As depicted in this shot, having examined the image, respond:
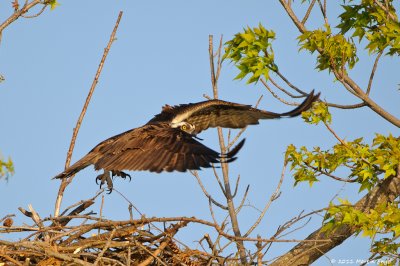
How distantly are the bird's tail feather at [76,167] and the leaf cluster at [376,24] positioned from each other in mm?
3952

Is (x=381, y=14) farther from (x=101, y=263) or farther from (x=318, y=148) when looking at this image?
(x=101, y=263)

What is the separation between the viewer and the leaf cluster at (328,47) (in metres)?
11.9

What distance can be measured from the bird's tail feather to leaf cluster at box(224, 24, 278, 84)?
223cm

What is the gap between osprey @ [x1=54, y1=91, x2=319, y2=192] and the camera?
11023 millimetres

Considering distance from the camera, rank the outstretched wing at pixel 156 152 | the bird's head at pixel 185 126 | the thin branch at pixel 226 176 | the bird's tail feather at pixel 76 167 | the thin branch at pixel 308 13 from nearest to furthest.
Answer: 1. the outstretched wing at pixel 156 152
2. the bird's tail feather at pixel 76 167
3. the thin branch at pixel 226 176
4. the thin branch at pixel 308 13
5. the bird's head at pixel 185 126

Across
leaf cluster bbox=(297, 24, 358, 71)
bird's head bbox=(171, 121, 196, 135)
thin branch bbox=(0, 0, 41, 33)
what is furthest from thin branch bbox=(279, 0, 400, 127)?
thin branch bbox=(0, 0, 41, 33)

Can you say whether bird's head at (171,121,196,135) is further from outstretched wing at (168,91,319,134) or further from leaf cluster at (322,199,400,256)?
A: leaf cluster at (322,199,400,256)

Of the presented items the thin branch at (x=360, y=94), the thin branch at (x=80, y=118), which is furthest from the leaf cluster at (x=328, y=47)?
the thin branch at (x=80, y=118)

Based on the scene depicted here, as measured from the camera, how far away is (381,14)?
39.7ft

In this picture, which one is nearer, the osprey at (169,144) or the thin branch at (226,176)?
the osprey at (169,144)

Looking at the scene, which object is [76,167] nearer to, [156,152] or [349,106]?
[156,152]

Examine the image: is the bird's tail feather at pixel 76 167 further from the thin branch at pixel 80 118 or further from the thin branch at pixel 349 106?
the thin branch at pixel 349 106

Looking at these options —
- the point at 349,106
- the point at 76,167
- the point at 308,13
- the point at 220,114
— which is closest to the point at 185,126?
the point at 220,114

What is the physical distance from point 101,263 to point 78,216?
2.40 feet
